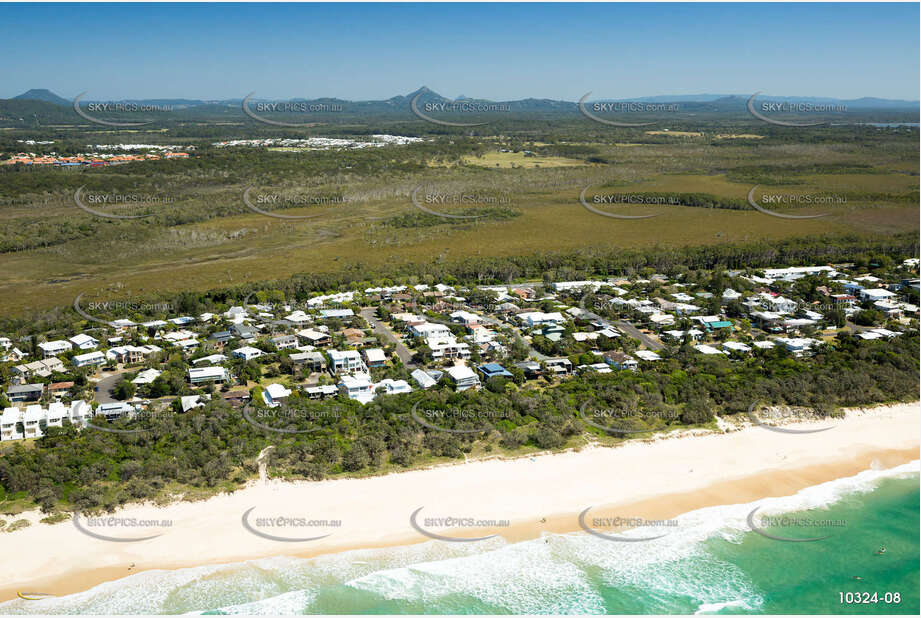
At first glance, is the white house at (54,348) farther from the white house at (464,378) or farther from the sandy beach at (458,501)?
the white house at (464,378)

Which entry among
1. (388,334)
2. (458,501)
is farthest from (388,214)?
(458,501)

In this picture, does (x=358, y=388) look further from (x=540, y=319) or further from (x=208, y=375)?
(x=540, y=319)

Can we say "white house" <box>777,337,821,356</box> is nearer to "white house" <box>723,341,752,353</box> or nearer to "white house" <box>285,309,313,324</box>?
"white house" <box>723,341,752,353</box>

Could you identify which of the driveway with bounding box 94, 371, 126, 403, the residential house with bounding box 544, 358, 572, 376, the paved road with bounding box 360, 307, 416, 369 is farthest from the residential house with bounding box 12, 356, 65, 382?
the residential house with bounding box 544, 358, 572, 376

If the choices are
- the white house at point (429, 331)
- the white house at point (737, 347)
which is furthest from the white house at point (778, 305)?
the white house at point (429, 331)

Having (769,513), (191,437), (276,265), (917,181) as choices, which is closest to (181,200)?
(276,265)

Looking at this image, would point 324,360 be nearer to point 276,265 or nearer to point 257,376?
point 257,376
